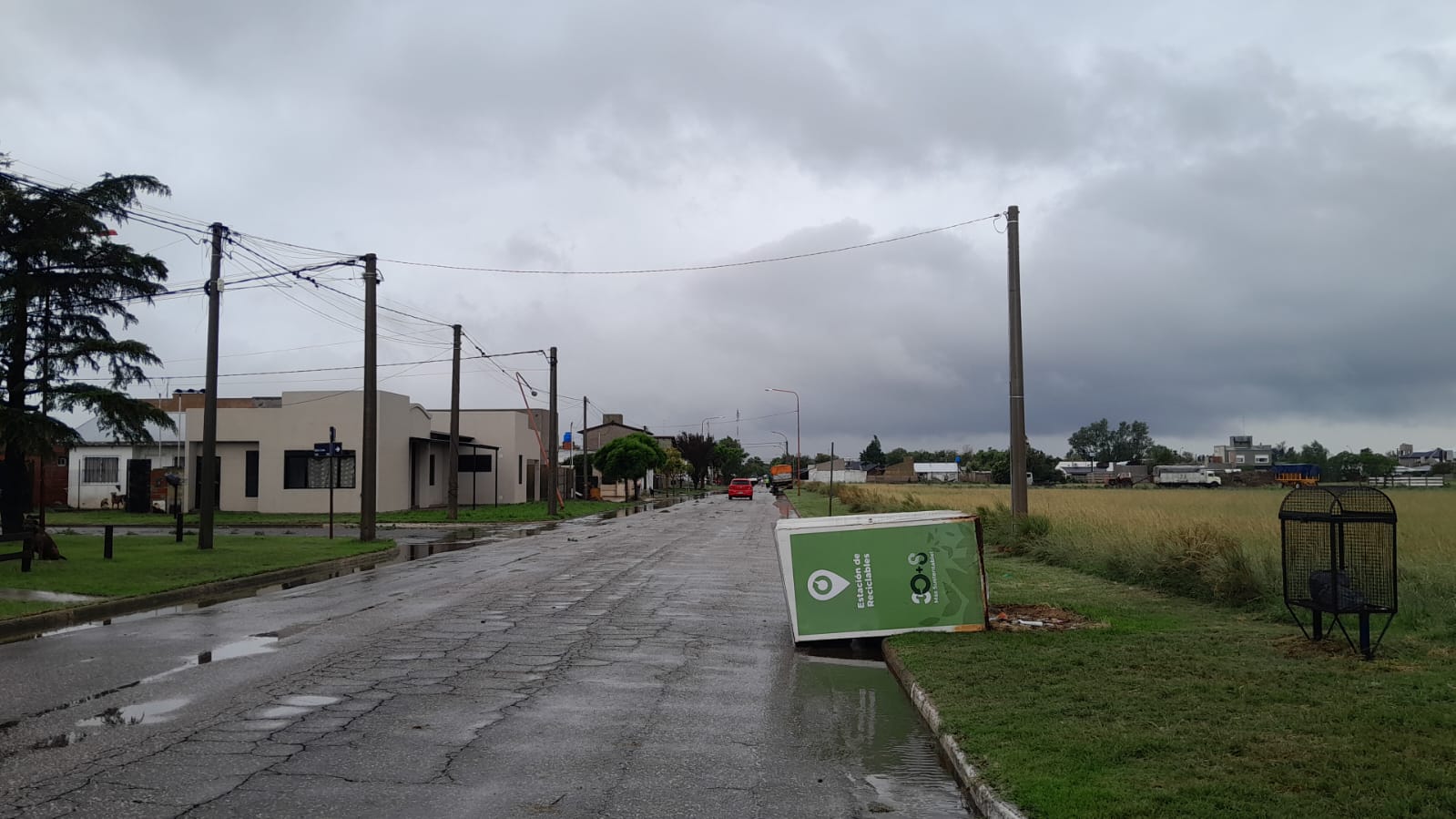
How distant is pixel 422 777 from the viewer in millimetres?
5941

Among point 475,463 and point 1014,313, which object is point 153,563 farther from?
point 475,463

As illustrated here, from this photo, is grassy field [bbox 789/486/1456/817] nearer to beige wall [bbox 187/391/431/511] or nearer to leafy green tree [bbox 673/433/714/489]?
beige wall [bbox 187/391/431/511]

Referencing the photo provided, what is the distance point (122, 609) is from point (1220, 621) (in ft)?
45.9

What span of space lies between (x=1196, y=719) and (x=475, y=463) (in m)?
50.7

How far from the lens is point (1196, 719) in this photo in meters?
6.81

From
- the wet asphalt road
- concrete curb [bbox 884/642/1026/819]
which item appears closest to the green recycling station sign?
the wet asphalt road

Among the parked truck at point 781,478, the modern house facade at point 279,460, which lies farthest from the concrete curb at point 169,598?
the parked truck at point 781,478

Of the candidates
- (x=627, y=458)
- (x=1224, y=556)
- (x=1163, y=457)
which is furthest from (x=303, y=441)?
(x=1163, y=457)

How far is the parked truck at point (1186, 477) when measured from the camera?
8747 centimetres

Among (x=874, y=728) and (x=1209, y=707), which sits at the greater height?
(x=1209, y=707)

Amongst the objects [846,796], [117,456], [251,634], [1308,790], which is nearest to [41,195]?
[251,634]

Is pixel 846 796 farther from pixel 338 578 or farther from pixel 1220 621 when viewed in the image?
pixel 338 578

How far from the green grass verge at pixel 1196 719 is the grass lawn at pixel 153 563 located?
11.6 metres

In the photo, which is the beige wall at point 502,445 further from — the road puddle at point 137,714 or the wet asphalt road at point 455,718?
the road puddle at point 137,714
